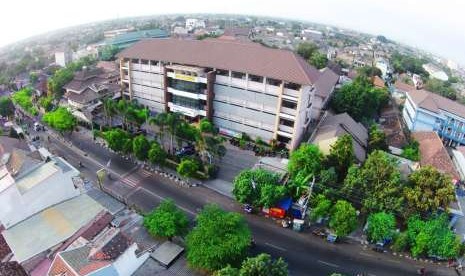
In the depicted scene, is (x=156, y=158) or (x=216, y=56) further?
(x=216, y=56)

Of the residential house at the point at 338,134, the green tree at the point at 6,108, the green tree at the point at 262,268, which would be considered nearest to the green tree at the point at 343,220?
the green tree at the point at 262,268

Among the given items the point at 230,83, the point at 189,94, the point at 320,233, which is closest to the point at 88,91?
the point at 189,94

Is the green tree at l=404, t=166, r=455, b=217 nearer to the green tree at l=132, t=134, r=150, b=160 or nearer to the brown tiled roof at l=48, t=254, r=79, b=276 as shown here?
the green tree at l=132, t=134, r=150, b=160

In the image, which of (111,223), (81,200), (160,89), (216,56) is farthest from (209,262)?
(160,89)

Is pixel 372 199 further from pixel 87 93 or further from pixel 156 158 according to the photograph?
pixel 87 93

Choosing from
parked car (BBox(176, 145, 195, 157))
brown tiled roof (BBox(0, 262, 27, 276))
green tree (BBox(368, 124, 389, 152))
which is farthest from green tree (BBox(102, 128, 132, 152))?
green tree (BBox(368, 124, 389, 152))

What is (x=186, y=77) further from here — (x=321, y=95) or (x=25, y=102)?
(x=25, y=102)

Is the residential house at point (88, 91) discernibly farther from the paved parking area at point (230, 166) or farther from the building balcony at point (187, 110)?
the paved parking area at point (230, 166)
